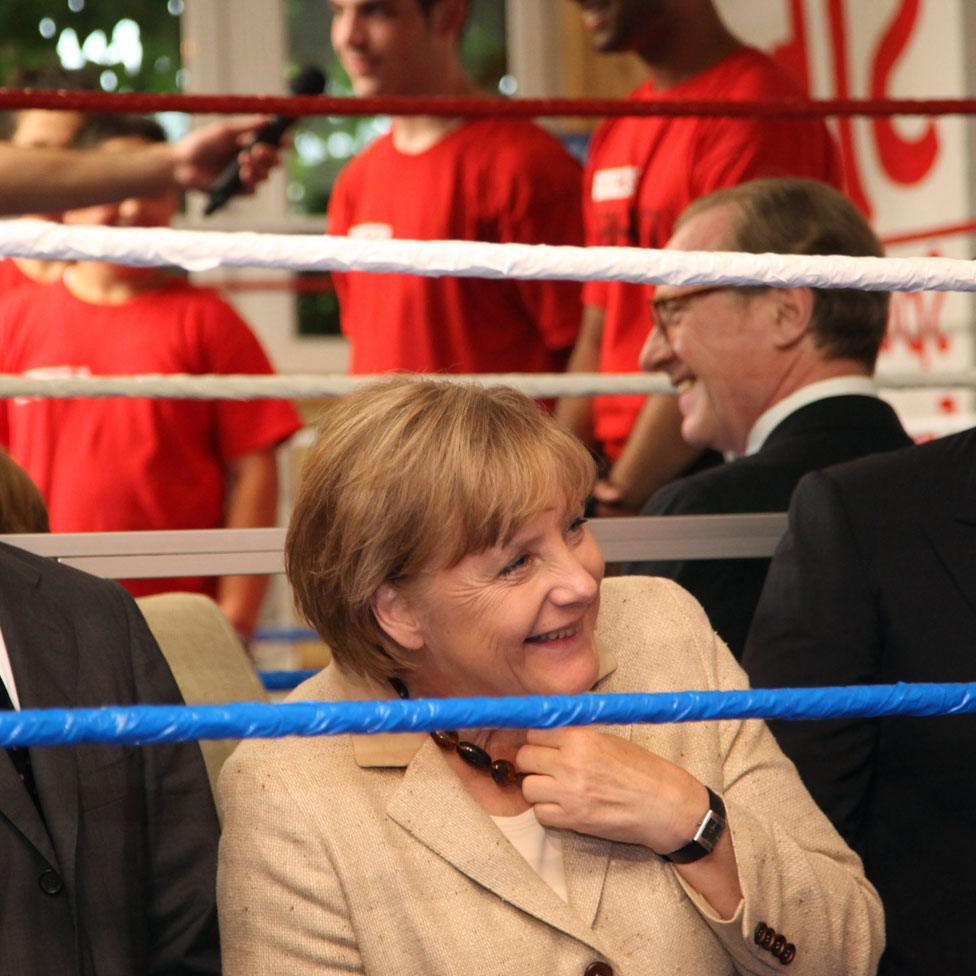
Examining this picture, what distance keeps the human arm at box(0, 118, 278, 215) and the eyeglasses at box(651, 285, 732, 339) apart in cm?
57

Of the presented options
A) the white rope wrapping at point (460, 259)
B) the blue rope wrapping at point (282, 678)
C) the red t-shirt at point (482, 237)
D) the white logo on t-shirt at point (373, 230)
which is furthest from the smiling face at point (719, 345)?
the white logo on t-shirt at point (373, 230)

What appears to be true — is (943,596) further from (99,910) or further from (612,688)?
(99,910)

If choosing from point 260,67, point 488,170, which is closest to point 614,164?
point 488,170

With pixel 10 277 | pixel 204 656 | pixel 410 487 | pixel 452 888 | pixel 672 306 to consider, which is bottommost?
pixel 452 888

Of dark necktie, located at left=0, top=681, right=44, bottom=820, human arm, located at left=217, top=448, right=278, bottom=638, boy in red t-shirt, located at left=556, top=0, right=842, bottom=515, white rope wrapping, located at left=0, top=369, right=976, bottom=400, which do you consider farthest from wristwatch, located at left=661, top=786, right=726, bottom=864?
human arm, located at left=217, top=448, right=278, bottom=638

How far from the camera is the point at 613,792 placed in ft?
4.25

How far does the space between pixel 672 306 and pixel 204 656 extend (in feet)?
2.61

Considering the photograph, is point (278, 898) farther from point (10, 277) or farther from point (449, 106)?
point (10, 277)

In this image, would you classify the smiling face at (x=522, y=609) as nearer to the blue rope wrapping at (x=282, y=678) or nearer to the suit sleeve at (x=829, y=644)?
the suit sleeve at (x=829, y=644)

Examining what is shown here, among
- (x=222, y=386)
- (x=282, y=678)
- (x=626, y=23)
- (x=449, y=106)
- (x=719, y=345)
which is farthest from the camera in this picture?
(x=626, y=23)

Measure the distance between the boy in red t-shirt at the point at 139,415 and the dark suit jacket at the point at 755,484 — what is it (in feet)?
3.89

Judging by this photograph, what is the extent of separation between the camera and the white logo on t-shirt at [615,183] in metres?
2.79

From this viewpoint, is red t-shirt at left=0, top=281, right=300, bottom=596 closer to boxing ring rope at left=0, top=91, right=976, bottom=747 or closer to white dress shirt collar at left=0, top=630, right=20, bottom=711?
white dress shirt collar at left=0, top=630, right=20, bottom=711

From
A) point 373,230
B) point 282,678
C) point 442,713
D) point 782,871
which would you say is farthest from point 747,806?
point 373,230
